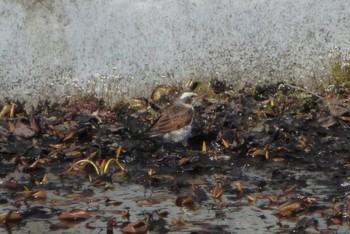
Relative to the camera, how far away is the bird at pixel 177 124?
9594 millimetres

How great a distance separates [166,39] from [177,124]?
4.81ft

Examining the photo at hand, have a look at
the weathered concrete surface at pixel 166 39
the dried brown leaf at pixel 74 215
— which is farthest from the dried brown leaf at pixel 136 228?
Result: the weathered concrete surface at pixel 166 39

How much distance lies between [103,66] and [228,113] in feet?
5.17

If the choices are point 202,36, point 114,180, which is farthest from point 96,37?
point 114,180

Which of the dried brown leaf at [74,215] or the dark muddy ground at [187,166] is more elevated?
the dark muddy ground at [187,166]

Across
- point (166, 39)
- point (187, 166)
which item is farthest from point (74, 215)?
point (166, 39)

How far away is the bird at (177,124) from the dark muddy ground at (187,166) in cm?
9

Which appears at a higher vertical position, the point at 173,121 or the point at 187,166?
the point at 173,121

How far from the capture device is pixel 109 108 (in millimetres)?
10398

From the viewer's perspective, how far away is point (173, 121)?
32.4 ft

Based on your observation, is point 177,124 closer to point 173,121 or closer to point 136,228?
point 173,121

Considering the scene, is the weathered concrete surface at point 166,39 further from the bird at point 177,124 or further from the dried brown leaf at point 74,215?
the dried brown leaf at point 74,215

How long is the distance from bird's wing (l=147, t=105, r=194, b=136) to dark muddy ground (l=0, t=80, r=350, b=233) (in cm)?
13

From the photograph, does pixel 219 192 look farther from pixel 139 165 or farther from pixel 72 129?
pixel 72 129
